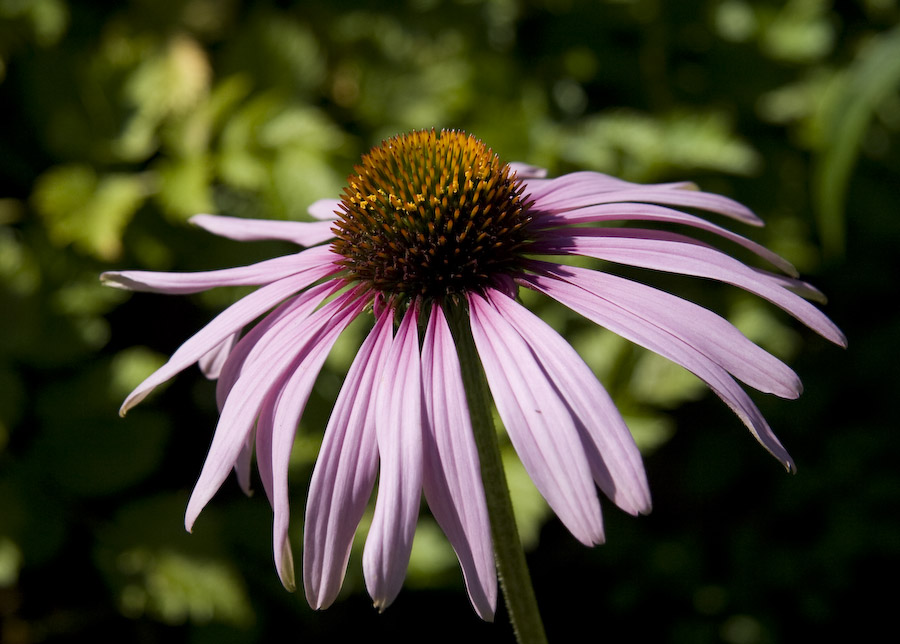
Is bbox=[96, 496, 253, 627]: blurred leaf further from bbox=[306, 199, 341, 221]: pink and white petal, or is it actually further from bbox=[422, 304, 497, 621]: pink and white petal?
bbox=[422, 304, 497, 621]: pink and white petal

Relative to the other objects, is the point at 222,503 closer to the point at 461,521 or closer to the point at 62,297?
the point at 62,297

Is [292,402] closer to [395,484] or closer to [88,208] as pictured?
[395,484]

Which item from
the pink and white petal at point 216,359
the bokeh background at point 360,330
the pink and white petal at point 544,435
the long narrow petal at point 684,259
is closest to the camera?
the pink and white petal at point 544,435

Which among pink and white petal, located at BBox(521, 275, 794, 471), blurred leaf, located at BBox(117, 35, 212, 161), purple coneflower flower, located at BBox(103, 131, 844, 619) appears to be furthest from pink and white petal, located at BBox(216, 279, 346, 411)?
blurred leaf, located at BBox(117, 35, 212, 161)

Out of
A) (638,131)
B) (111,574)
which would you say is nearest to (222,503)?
(111,574)

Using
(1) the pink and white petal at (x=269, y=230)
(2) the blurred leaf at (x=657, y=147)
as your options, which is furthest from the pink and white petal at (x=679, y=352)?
(2) the blurred leaf at (x=657, y=147)

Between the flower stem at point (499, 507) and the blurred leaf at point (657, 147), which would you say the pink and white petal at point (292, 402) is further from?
the blurred leaf at point (657, 147)
